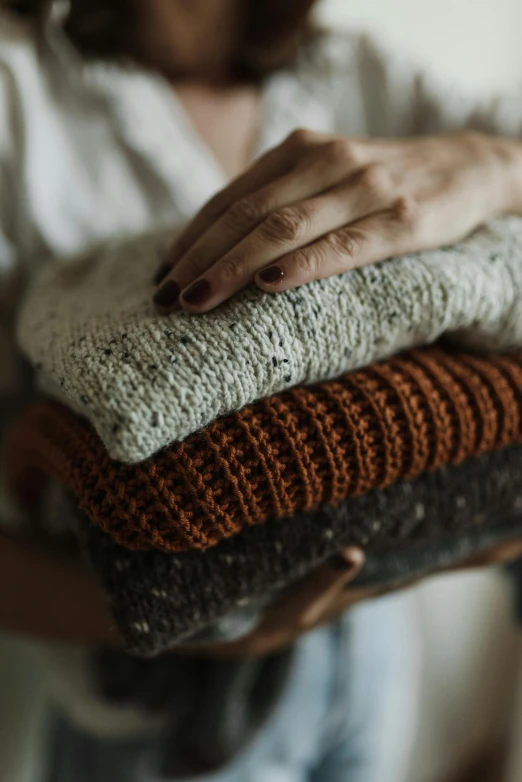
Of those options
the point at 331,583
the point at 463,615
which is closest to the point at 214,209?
the point at 331,583

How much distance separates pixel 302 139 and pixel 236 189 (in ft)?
0.16

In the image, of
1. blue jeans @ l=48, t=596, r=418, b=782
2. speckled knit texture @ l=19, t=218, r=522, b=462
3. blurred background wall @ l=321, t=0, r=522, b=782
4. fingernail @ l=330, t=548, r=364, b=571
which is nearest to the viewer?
speckled knit texture @ l=19, t=218, r=522, b=462

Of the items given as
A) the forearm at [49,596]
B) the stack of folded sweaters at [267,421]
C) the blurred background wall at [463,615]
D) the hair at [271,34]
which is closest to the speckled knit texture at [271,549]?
the stack of folded sweaters at [267,421]

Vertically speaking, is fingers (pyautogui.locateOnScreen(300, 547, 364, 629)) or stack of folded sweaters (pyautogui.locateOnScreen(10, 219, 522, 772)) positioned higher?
stack of folded sweaters (pyautogui.locateOnScreen(10, 219, 522, 772))

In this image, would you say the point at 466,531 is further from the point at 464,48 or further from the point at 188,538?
the point at 464,48

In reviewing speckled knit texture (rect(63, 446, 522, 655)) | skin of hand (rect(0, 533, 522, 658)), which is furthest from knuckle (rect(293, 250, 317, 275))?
skin of hand (rect(0, 533, 522, 658))

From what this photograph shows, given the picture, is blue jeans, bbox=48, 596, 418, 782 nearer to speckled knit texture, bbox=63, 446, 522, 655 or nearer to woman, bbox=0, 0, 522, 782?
woman, bbox=0, 0, 522, 782

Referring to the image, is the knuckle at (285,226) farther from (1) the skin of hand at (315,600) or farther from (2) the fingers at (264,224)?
(1) the skin of hand at (315,600)

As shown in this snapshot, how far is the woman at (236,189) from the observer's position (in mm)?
338

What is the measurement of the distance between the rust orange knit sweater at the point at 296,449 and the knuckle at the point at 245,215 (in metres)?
0.09

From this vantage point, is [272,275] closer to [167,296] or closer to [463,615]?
[167,296]

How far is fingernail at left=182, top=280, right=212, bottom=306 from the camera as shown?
0.31 meters

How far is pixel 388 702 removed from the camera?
0.69 m

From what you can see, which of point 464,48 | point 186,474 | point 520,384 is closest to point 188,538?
point 186,474
